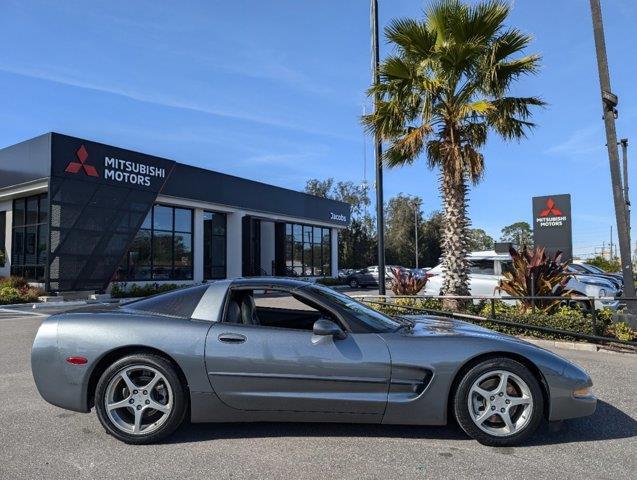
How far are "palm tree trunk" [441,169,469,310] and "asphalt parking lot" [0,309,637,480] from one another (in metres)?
7.06

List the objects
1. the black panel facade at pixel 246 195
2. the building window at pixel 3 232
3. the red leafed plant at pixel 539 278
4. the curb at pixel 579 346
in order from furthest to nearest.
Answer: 1. the black panel facade at pixel 246 195
2. the building window at pixel 3 232
3. the red leafed plant at pixel 539 278
4. the curb at pixel 579 346

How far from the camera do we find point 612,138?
993 cm

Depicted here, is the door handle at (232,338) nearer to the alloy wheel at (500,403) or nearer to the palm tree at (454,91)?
the alloy wheel at (500,403)

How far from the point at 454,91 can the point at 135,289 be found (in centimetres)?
1560

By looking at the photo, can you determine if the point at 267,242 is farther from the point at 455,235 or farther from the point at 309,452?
the point at 309,452

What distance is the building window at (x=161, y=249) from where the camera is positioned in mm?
23172

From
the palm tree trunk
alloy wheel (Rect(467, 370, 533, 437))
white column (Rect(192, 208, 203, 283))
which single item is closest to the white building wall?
white column (Rect(192, 208, 203, 283))

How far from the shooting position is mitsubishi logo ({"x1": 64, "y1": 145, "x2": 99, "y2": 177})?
1962 centimetres

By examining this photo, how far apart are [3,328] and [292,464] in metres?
10.5

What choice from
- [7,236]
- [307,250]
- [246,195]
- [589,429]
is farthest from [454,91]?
[307,250]

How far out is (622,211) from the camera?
991 cm

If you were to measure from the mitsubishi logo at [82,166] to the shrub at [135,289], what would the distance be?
4.74m

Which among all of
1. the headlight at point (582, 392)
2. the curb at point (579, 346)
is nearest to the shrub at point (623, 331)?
the curb at point (579, 346)

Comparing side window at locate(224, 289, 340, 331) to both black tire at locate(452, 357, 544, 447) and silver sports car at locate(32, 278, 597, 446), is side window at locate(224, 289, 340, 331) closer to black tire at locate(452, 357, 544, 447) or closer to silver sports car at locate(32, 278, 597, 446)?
silver sports car at locate(32, 278, 597, 446)
